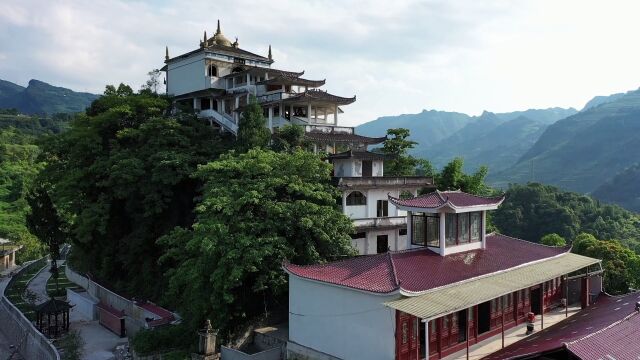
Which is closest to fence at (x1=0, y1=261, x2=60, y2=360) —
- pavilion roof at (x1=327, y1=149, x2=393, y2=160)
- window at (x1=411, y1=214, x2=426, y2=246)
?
window at (x1=411, y1=214, x2=426, y2=246)

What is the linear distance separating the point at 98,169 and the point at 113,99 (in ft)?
21.3

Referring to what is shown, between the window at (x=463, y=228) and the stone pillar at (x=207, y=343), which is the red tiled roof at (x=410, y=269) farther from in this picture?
the stone pillar at (x=207, y=343)

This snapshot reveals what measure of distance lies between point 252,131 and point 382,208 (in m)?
8.58

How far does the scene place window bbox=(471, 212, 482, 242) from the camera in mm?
20700

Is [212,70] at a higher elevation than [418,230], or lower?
higher

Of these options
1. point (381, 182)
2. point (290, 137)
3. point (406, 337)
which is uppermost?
point (290, 137)

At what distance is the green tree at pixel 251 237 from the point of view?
19.3 metres

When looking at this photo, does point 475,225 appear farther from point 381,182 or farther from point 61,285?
point 61,285

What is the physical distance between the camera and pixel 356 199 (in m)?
28.2

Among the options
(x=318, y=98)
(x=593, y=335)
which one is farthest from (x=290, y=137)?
(x=593, y=335)

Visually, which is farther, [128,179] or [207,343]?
[128,179]

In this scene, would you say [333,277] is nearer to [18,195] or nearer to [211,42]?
[211,42]

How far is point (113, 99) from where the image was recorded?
108ft

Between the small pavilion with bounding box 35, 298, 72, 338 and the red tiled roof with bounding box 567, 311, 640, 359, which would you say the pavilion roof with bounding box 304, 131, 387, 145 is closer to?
the small pavilion with bounding box 35, 298, 72, 338
